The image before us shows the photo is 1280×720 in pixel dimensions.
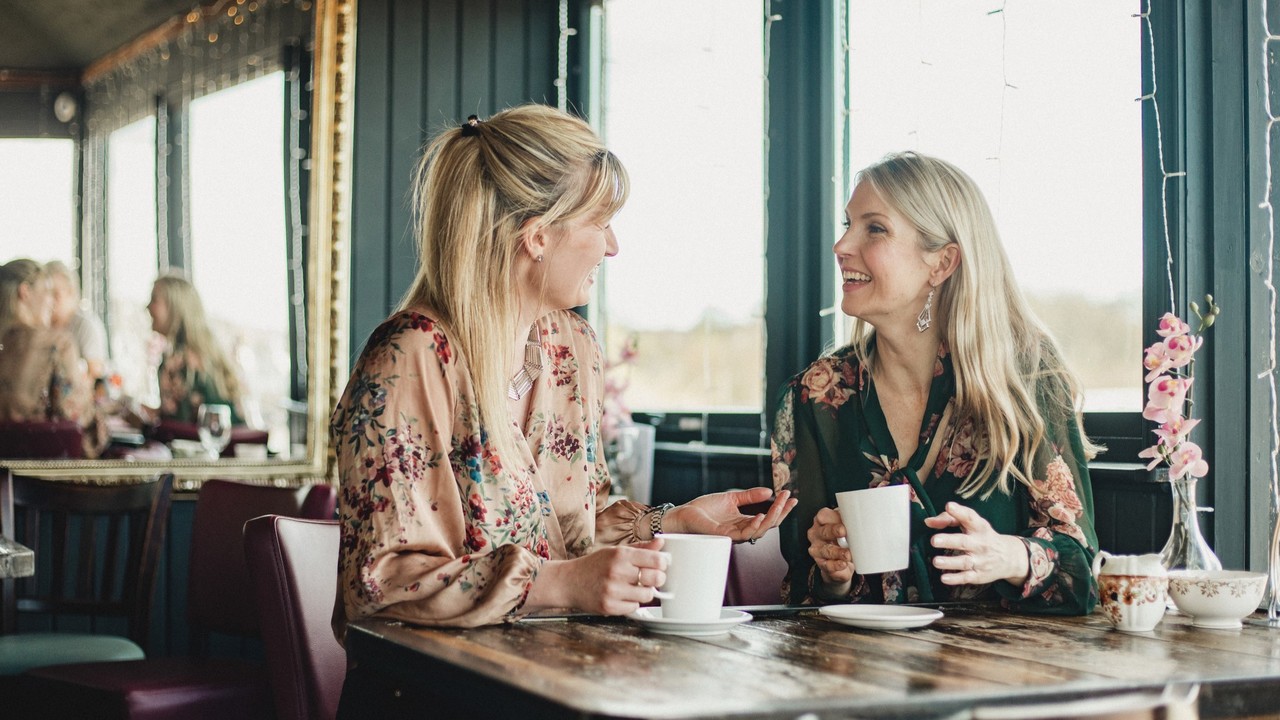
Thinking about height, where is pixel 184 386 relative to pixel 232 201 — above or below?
below

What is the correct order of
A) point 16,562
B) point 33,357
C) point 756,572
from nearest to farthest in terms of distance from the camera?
point 756,572
point 16,562
point 33,357

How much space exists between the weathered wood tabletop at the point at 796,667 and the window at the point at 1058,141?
2.85ft

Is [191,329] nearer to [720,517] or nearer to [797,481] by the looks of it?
[797,481]

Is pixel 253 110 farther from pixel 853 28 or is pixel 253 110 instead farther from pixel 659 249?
pixel 853 28

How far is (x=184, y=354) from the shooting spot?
3699 mm

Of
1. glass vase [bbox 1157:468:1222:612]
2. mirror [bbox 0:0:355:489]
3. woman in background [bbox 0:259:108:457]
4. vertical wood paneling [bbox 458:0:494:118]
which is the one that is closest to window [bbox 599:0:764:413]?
vertical wood paneling [bbox 458:0:494:118]

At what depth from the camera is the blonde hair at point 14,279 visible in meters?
3.40

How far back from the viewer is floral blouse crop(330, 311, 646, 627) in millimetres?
1412

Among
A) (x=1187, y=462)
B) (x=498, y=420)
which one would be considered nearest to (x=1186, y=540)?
(x=1187, y=462)

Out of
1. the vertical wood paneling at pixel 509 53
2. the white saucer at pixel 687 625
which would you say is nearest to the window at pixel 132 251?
the vertical wood paneling at pixel 509 53

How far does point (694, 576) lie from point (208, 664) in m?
1.84

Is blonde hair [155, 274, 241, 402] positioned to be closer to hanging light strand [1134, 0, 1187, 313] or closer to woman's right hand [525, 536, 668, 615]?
woman's right hand [525, 536, 668, 615]

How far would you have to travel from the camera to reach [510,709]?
42.7 inches

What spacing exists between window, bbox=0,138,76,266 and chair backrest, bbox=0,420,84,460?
0.46 metres
